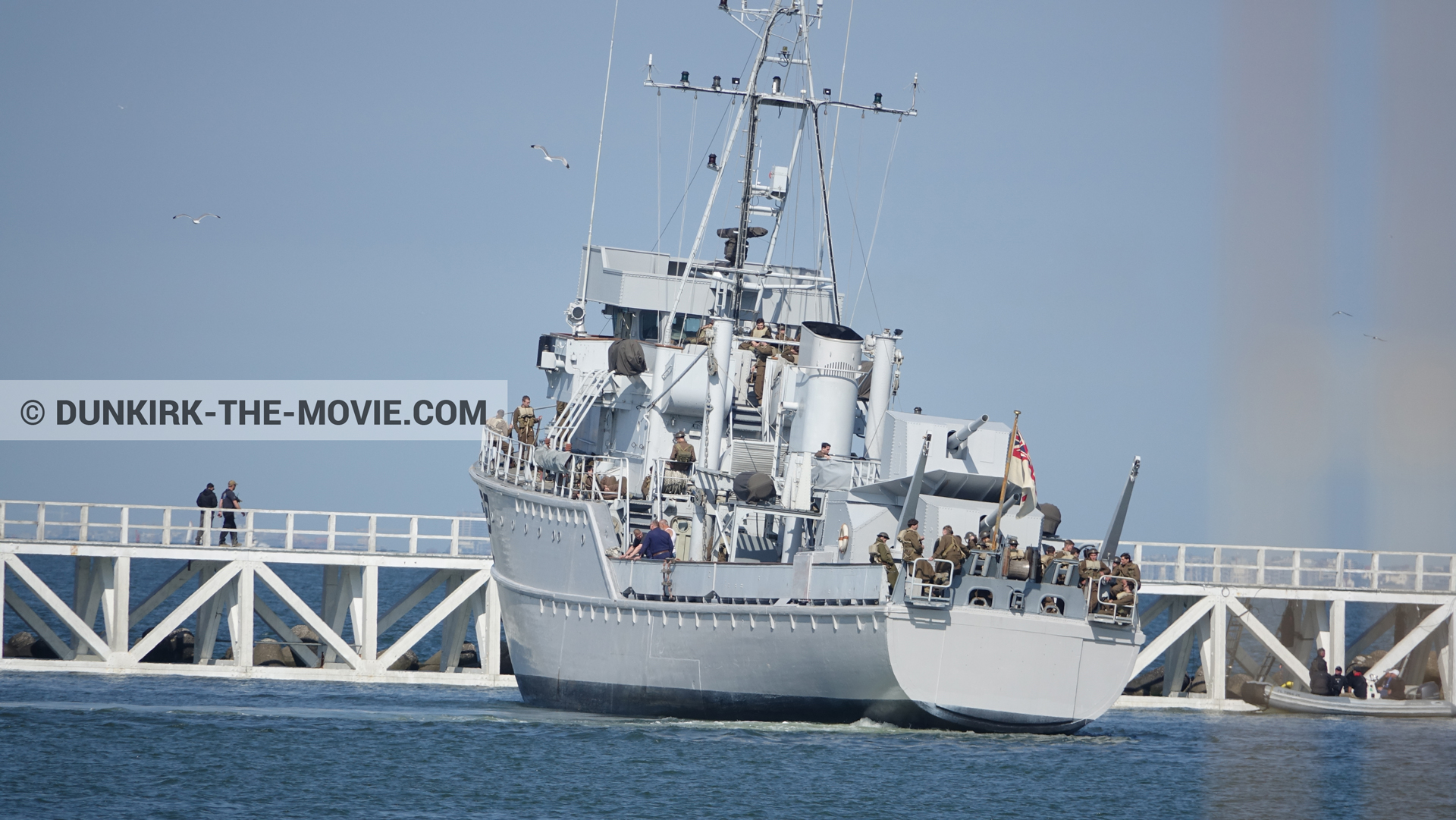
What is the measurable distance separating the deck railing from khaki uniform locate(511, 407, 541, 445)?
0.13 m

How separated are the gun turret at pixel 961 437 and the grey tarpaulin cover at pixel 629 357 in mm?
7196

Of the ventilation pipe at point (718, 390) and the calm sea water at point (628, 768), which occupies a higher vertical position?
the ventilation pipe at point (718, 390)

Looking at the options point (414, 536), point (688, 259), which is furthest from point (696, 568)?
point (414, 536)

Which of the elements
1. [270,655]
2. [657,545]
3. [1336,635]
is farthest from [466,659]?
[1336,635]

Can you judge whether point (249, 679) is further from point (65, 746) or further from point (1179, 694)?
point (1179, 694)

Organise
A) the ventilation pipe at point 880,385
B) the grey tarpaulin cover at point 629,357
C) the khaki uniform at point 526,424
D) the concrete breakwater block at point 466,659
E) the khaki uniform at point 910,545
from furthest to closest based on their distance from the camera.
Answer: the concrete breakwater block at point 466,659 → the khaki uniform at point 526,424 → the grey tarpaulin cover at point 629,357 → the ventilation pipe at point 880,385 → the khaki uniform at point 910,545

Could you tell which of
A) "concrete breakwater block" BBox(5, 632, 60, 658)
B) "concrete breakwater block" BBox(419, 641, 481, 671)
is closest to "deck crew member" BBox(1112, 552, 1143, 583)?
"concrete breakwater block" BBox(419, 641, 481, 671)

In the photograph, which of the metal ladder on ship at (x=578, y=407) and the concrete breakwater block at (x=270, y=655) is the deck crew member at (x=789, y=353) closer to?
the metal ladder on ship at (x=578, y=407)

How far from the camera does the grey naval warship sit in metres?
22.6

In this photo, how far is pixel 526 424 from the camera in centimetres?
3095

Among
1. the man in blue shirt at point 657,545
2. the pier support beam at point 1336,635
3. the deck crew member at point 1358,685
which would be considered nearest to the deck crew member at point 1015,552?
the man in blue shirt at point 657,545

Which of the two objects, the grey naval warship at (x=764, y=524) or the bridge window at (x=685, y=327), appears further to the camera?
the bridge window at (x=685, y=327)

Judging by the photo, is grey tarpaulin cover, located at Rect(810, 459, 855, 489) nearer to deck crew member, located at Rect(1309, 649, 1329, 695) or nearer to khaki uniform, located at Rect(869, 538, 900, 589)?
khaki uniform, located at Rect(869, 538, 900, 589)

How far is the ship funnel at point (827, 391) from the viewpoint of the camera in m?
26.5
